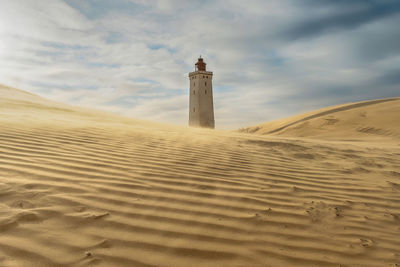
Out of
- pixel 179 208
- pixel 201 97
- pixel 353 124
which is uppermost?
pixel 201 97

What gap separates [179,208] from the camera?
2.58 metres

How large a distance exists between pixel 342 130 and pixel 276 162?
40.8 feet

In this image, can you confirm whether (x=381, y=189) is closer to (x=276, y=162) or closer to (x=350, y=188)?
(x=350, y=188)

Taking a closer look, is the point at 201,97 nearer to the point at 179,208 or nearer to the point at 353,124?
the point at 353,124

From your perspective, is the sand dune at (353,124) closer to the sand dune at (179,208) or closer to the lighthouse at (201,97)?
the lighthouse at (201,97)

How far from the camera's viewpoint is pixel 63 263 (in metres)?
1.71

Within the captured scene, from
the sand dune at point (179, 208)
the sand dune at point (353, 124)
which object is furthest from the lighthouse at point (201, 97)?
the sand dune at point (179, 208)

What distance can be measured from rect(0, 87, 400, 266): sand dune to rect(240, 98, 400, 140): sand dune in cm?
1082

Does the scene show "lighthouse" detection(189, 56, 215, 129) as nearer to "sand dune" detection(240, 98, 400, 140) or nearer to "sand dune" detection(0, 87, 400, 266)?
"sand dune" detection(240, 98, 400, 140)

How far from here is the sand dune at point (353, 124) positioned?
14.0 meters

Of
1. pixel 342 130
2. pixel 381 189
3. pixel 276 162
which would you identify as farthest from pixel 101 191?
pixel 342 130

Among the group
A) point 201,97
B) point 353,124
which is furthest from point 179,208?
point 201,97

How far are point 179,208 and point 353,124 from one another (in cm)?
1592

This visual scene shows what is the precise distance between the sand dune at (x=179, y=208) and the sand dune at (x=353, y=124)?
10.8 m
